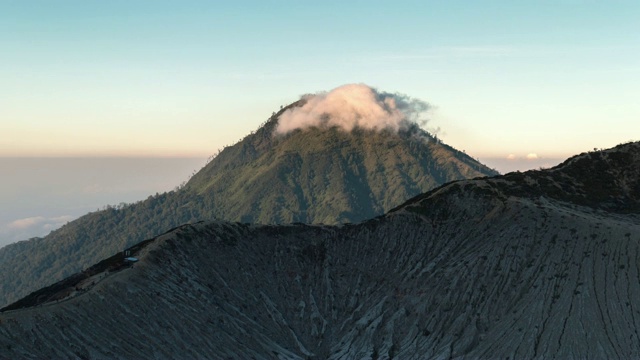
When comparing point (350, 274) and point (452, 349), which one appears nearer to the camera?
point (452, 349)

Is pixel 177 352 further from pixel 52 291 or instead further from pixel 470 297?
pixel 470 297

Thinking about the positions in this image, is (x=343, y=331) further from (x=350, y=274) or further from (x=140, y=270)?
(x=140, y=270)

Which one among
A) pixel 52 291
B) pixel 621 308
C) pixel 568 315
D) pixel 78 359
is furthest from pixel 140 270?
pixel 621 308

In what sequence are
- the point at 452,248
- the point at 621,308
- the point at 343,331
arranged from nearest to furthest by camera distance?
the point at 621,308, the point at 343,331, the point at 452,248

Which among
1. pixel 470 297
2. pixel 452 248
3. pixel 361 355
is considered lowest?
pixel 361 355

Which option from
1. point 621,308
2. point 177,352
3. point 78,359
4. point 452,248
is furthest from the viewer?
point 452,248

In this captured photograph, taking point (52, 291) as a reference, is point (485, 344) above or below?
below

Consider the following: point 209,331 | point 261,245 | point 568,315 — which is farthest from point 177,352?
point 568,315
